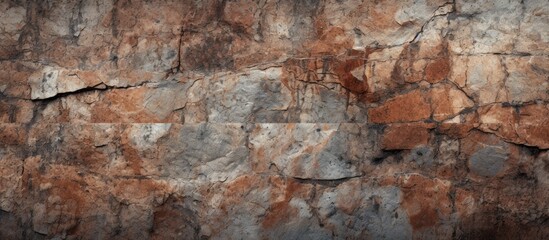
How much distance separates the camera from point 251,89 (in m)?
3.25

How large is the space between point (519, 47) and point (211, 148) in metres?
1.57

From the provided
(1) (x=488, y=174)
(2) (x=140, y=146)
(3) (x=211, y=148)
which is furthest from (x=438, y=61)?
(2) (x=140, y=146)

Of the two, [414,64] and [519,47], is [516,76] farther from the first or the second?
[414,64]

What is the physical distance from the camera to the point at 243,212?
318 centimetres

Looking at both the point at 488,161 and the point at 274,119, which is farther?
the point at 274,119

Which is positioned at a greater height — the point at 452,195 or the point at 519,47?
the point at 519,47

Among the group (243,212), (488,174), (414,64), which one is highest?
(414,64)

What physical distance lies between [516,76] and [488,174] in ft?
1.57

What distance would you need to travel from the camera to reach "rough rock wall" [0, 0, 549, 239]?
119 inches

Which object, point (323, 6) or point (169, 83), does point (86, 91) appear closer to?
point (169, 83)

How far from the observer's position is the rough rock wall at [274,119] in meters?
3.01

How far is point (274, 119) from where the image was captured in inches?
127

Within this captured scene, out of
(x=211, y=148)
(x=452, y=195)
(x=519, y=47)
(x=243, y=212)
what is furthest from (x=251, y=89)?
(x=519, y=47)

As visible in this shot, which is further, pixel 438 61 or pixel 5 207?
pixel 5 207
